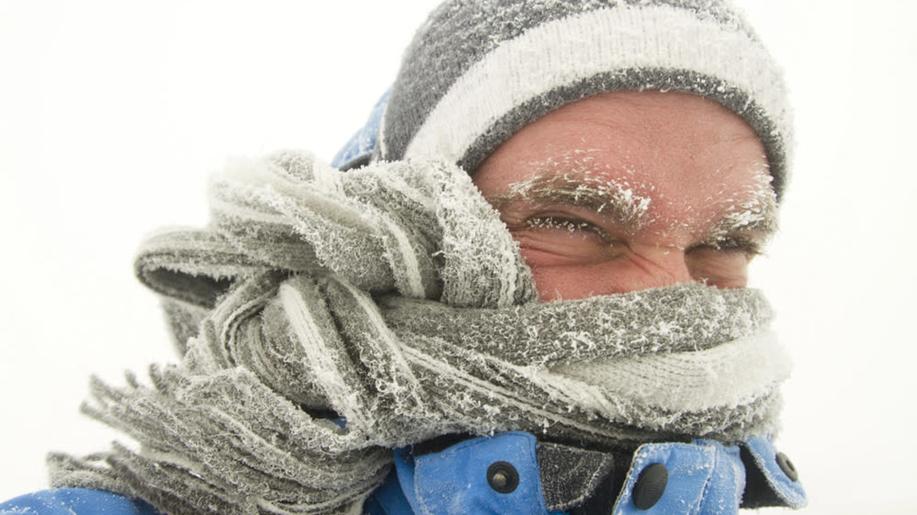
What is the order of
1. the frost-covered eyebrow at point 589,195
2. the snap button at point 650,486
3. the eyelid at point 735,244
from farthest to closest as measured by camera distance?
1. the eyelid at point 735,244
2. the frost-covered eyebrow at point 589,195
3. the snap button at point 650,486

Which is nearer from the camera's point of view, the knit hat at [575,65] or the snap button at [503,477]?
the snap button at [503,477]

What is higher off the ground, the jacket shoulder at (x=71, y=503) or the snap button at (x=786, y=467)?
the jacket shoulder at (x=71, y=503)

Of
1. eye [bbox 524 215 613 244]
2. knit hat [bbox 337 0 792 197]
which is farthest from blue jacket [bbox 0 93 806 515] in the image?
knit hat [bbox 337 0 792 197]

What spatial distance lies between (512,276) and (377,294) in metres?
0.22

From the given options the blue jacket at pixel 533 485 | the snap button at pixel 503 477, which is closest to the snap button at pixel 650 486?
the blue jacket at pixel 533 485

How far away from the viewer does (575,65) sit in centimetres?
108

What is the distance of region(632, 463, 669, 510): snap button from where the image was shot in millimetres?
868

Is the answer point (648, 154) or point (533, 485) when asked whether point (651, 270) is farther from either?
point (533, 485)

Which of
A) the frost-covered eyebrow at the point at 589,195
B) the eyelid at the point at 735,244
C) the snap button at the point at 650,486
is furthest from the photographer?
the eyelid at the point at 735,244

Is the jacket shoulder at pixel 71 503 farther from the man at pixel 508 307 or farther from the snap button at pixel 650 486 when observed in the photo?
the snap button at pixel 650 486

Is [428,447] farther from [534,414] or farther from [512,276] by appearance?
[512,276]

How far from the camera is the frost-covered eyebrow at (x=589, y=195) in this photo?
3.33 feet

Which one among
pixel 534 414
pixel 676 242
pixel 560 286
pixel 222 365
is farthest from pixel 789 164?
pixel 222 365

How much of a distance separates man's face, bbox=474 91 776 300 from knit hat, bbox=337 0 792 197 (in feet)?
0.10
